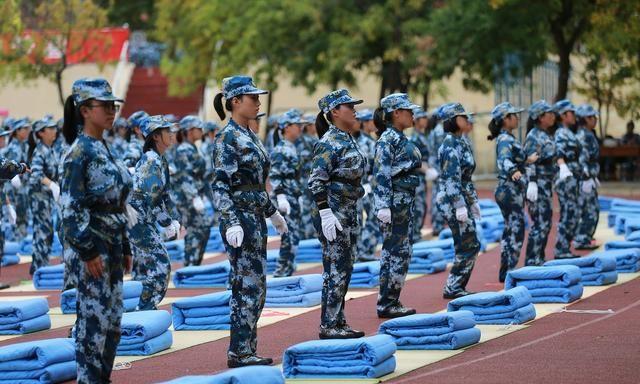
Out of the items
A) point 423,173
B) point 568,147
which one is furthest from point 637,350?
point 423,173

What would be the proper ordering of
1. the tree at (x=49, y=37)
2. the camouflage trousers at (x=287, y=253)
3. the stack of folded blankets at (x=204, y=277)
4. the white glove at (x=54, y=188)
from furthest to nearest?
the tree at (x=49, y=37)
the white glove at (x=54, y=188)
the camouflage trousers at (x=287, y=253)
the stack of folded blankets at (x=204, y=277)

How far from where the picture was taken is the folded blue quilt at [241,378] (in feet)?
33.1

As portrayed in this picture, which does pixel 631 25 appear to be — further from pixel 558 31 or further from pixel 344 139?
pixel 344 139

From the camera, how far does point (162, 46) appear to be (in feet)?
193

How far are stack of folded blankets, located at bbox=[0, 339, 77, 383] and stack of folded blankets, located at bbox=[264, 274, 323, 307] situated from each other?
5064mm

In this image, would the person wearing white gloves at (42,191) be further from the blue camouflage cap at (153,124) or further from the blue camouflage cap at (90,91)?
the blue camouflage cap at (90,91)

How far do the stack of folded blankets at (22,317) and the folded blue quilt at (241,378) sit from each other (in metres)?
5.19

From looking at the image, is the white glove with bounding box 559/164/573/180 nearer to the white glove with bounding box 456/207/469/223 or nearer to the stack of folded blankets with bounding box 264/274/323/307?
the white glove with bounding box 456/207/469/223

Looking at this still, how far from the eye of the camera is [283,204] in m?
19.6

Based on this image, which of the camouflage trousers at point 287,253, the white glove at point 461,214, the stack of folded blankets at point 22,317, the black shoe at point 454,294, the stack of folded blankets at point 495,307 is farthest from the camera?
the camouflage trousers at point 287,253

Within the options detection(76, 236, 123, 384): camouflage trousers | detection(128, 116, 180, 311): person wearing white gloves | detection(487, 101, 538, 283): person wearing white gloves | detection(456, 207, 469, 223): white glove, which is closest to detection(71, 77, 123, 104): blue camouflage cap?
detection(76, 236, 123, 384): camouflage trousers

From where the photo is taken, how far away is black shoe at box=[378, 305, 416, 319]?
15141mm

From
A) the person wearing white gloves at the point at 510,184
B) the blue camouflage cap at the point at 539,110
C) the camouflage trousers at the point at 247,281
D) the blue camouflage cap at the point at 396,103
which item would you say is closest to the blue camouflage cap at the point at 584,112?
the blue camouflage cap at the point at 539,110

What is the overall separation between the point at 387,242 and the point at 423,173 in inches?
392
